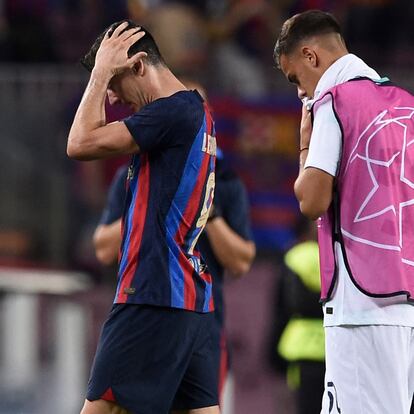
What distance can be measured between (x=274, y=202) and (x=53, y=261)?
6.04 ft

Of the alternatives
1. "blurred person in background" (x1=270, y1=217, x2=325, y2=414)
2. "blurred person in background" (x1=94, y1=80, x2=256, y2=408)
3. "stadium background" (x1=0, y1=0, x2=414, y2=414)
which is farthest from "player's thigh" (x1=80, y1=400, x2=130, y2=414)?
"stadium background" (x1=0, y1=0, x2=414, y2=414)

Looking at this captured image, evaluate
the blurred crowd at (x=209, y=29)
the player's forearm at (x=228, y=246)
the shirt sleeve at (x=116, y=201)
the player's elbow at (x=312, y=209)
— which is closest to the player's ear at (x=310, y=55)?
the player's elbow at (x=312, y=209)

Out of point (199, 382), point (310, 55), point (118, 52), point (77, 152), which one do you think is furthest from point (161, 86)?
point (199, 382)

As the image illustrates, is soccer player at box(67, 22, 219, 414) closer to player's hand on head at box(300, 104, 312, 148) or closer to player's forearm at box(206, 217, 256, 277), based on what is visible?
player's hand on head at box(300, 104, 312, 148)

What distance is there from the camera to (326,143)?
4.77 metres

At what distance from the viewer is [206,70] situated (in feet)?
38.8

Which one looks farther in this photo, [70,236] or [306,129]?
[70,236]

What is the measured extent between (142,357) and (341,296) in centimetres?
84

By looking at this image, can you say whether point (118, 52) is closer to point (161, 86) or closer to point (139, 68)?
point (139, 68)

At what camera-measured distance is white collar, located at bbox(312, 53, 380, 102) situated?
16.2 ft

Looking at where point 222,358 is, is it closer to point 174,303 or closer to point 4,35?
point 174,303

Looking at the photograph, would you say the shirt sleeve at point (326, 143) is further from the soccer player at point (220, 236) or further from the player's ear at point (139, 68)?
the soccer player at point (220, 236)

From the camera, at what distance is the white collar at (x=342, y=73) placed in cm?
494

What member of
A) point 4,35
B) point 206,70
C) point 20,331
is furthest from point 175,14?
point 20,331
